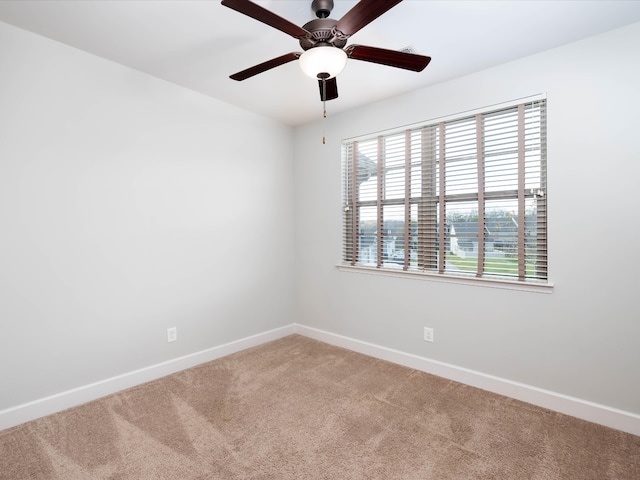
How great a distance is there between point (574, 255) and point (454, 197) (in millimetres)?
947

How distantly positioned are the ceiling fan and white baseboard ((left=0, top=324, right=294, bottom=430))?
8.14 feet

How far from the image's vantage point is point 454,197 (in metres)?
2.83

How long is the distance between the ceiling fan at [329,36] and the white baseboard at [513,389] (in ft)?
7.78

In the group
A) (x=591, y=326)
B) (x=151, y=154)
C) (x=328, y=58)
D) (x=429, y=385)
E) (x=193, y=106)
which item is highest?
(x=193, y=106)

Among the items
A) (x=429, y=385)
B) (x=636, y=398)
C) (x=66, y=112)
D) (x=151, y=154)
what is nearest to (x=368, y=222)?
(x=429, y=385)

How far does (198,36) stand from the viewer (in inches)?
86.4

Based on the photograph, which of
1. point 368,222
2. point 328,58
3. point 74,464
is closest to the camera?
point 328,58

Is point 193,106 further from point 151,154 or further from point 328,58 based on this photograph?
point 328,58

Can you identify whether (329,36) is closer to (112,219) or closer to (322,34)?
(322,34)

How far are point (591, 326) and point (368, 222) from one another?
197 cm

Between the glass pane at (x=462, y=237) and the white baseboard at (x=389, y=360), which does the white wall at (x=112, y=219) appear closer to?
the white baseboard at (x=389, y=360)

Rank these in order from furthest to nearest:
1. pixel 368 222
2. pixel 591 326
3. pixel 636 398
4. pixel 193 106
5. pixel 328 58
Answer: pixel 368 222 < pixel 193 106 < pixel 591 326 < pixel 636 398 < pixel 328 58

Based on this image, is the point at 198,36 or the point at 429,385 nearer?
the point at 198,36

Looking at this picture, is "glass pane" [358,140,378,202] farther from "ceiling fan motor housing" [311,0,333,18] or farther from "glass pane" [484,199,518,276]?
"ceiling fan motor housing" [311,0,333,18]
